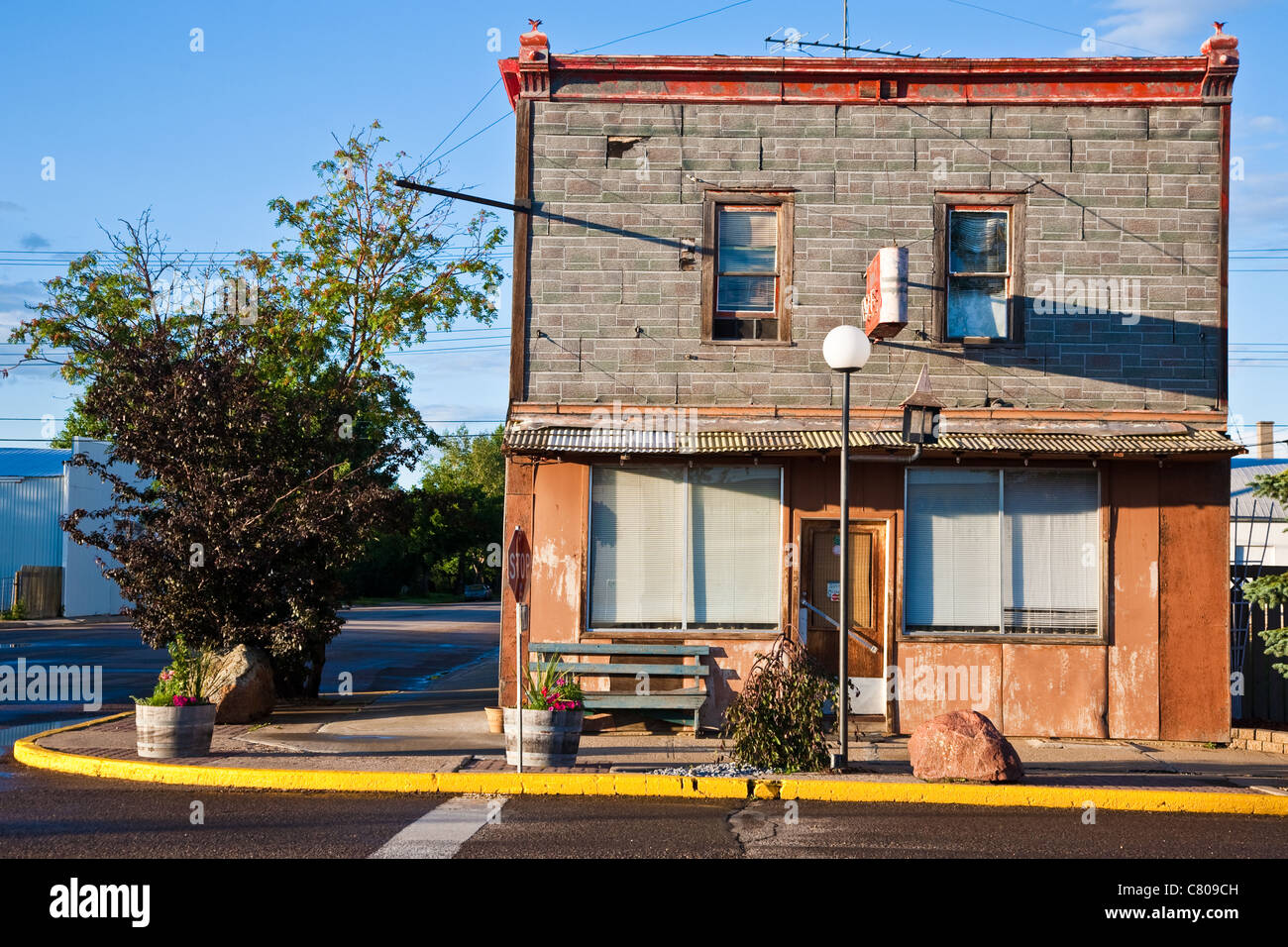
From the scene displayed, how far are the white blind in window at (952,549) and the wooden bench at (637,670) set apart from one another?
2619 mm

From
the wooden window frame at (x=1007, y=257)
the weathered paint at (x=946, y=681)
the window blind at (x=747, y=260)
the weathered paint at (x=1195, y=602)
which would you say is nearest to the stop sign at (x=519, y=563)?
the window blind at (x=747, y=260)

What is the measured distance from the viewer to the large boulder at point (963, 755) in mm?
10609

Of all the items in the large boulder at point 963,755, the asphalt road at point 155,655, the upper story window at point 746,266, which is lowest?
the asphalt road at point 155,655

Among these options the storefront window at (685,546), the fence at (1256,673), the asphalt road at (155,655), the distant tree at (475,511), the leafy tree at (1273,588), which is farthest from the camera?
the distant tree at (475,511)

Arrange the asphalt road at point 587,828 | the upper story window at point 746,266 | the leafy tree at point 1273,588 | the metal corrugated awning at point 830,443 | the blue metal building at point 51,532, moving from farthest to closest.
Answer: the blue metal building at point 51,532, the upper story window at point 746,266, the metal corrugated awning at point 830,443, the leafy tree at point 1273,588, the asphalt road at point 587,828

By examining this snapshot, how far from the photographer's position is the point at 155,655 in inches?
978

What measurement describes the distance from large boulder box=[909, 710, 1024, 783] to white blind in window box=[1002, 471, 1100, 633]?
3427mm

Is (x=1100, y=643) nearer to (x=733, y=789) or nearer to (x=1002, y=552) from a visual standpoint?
(x=1002, y=552)

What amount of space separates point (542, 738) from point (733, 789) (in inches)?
72.0

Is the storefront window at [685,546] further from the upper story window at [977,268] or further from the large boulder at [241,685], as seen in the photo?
the large boulder at [241,685]

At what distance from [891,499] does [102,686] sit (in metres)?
12.4

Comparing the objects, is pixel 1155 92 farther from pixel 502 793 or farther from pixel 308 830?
pixel 308 830

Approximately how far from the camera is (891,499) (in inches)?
554

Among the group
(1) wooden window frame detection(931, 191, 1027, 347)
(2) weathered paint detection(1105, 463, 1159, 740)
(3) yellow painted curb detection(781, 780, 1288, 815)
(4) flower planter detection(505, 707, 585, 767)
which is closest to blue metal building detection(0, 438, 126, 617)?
(4) flower planter detection(505, 707, 585, 767)
